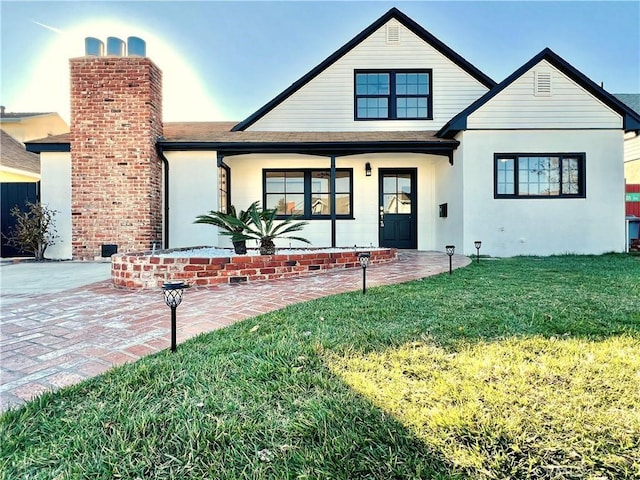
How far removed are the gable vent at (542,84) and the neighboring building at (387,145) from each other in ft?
0.08

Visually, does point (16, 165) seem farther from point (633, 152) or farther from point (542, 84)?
point (633, 152)

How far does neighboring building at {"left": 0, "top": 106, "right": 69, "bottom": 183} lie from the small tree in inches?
145

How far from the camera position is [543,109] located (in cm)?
796

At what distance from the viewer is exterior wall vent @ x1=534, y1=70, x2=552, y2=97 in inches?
311

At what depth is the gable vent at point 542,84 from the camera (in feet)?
25.9

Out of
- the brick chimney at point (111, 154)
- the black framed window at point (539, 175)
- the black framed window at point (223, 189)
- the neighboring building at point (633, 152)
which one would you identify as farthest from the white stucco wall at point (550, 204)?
the neighboring building at point (633, 152)

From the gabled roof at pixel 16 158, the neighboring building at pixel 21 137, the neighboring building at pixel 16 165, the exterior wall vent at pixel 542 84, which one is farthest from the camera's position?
the neighboring building at pixel 21 137

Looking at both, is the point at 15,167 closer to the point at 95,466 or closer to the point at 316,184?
the point at 316,184

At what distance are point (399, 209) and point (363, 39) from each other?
192 inches

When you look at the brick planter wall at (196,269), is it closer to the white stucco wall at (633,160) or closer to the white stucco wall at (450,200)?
the white stucco wall at (450,200)

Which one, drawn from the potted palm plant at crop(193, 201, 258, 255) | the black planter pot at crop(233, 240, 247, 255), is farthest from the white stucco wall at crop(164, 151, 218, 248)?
the black planter pot at crop(233, 240, 247, 255)

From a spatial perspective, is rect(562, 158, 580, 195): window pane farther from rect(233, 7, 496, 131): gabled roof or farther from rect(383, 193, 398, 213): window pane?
rect(383, 193, 398, 213): window pane

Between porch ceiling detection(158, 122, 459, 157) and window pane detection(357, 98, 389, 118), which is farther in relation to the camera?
window pane detection(357, 98, 389, 118)

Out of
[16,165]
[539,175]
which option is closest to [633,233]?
[539,175]
